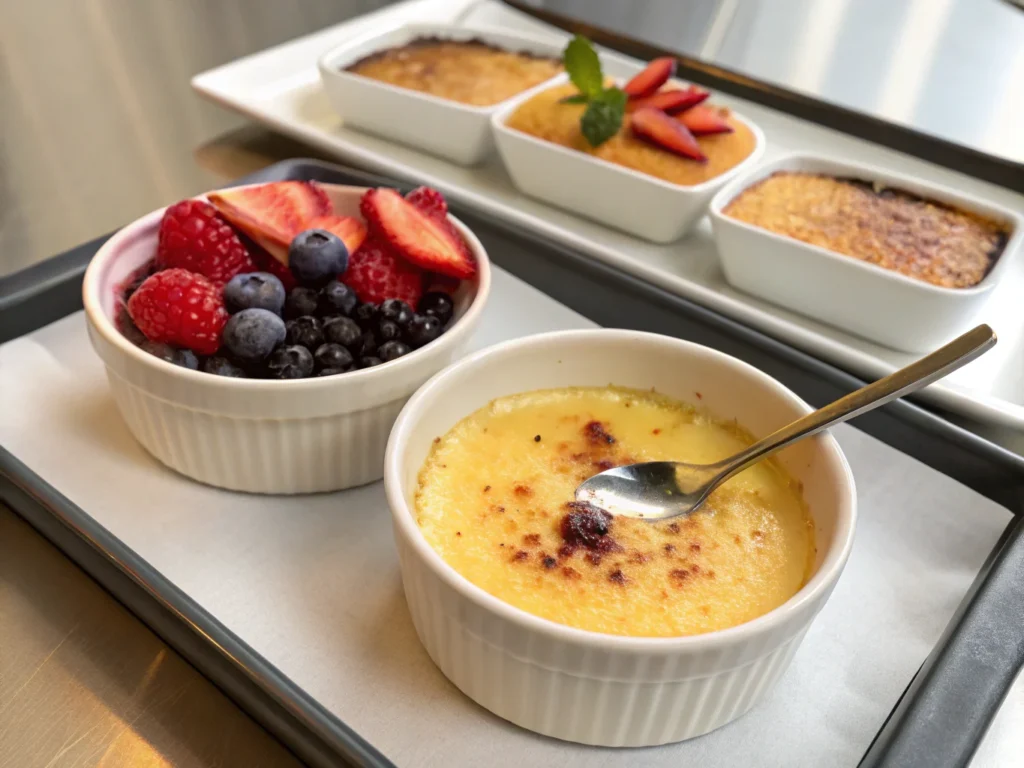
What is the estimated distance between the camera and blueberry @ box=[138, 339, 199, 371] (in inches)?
42.9

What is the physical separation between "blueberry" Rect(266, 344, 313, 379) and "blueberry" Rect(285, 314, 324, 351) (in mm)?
26

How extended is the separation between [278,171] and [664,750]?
1.12 meters

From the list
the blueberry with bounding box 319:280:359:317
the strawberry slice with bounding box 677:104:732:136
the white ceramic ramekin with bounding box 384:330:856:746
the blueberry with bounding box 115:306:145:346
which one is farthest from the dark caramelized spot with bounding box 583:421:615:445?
the strawberry slice with bounding box 677:104:732:136

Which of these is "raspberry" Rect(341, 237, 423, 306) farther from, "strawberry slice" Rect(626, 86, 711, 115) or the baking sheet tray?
"strawberry slice" Rect(626, 86, 711, 115)

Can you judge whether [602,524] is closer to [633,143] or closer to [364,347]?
[364,347]

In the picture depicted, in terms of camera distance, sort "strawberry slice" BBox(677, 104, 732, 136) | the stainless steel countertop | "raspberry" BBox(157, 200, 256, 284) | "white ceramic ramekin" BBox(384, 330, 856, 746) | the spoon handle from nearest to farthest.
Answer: "white ceramic ramekin" BBox(384, 330, 856, 746) → the spoon handle → "raspberry" BBox(157, 200, 256, 284) → "strawberry slice" BBox(677, 104, 732, 136) → the stainless steel countertop

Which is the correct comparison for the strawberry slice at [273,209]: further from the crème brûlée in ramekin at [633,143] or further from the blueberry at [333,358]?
the crème brûlée in ramekin at [633,143]

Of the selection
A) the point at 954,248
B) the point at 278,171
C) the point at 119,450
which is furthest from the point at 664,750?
the point at 278,171

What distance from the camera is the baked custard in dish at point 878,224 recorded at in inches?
57.1

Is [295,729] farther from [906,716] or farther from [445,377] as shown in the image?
[906,716]

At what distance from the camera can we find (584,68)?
176 centimetres

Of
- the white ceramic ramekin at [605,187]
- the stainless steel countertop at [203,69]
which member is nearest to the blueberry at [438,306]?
the white ceramic ramekin at [605,187]

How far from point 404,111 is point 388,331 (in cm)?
89

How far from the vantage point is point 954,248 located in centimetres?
149
